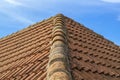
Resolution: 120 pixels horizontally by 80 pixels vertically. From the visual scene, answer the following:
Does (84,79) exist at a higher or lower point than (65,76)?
higher

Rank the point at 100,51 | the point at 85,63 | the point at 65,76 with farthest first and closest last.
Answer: the point at 100,51 < the point at 85,63 < the point at 65,76

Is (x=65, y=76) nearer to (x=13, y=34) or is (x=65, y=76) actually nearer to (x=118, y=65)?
(x=118, y=65)

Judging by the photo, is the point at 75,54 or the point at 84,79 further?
the point at 75,54

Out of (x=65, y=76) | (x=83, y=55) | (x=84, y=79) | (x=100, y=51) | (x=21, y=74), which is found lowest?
(x=65, y=76)

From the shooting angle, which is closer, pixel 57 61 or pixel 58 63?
pixel 58 63

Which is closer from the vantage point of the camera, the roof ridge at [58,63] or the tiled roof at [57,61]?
the roof ridge at [58,63]

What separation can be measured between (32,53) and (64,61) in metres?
1.95

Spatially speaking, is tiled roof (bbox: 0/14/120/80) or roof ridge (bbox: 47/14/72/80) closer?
roof ridge (bbox: 47/14/72/80)

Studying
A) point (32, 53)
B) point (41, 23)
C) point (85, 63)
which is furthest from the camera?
point (41, 23)

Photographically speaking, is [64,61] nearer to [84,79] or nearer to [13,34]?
[84,79]

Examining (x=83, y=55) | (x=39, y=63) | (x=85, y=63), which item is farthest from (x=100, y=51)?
(x=39, y=63)

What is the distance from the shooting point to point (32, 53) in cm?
679

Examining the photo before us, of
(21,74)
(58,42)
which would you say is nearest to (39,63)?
(21,74)

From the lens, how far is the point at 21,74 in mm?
5602
